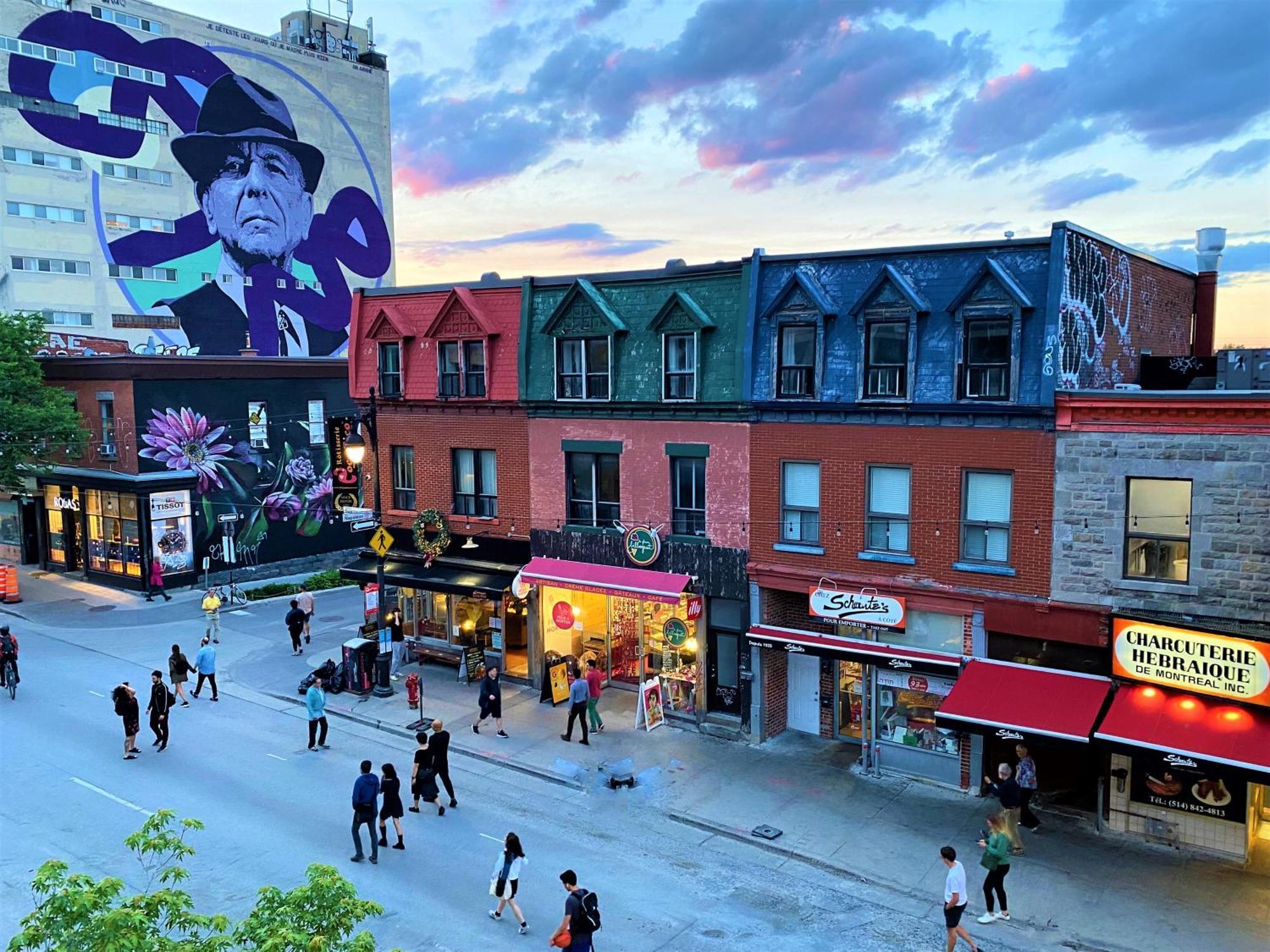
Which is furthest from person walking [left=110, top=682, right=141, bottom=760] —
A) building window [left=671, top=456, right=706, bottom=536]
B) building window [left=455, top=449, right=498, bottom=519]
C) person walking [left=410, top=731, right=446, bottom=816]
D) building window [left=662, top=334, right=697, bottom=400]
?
building window [left=662, top=334, right=697, bottom=400]

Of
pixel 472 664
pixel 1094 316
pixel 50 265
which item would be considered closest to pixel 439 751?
pixel 472 664

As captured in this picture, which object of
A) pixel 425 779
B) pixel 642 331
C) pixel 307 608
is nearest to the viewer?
pixel 425 779

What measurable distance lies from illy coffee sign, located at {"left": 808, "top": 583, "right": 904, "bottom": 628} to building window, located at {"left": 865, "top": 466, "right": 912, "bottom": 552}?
108 cm

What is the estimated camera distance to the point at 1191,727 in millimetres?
15812

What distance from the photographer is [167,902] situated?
6852mm

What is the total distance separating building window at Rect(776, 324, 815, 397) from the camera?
838 inches

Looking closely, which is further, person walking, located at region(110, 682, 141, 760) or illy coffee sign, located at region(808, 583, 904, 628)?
person walking, located at region(110, 682, 141, 760)

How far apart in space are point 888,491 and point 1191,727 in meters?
7.13

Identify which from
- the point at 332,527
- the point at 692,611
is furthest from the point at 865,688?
the point at 332,527

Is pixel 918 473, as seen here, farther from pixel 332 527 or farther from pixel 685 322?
pixel 332 527

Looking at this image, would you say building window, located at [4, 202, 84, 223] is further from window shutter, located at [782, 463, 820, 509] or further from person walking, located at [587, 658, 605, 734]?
window shutter, located at [782, 463, 820, 509]

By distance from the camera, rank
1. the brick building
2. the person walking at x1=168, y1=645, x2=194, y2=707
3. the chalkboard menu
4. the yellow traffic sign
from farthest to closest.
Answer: the chalkboard menu → the brick building → the yellow traffic sign → the person walking at x1=168, y1=645, x2=194, y2=707

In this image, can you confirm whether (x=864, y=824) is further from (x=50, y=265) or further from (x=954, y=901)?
(x=50, y=265)

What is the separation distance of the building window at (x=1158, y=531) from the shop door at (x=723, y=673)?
8.83 metres
